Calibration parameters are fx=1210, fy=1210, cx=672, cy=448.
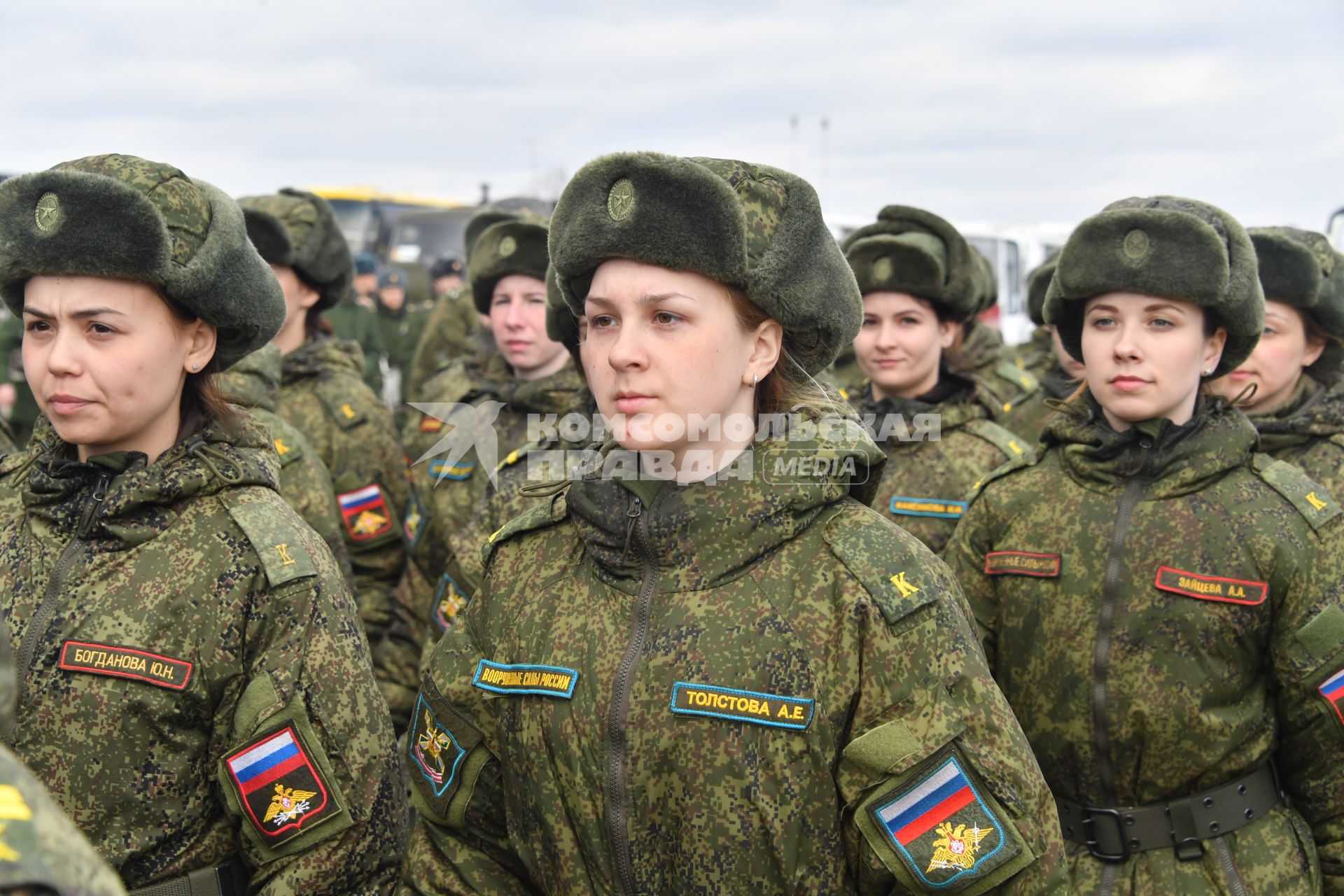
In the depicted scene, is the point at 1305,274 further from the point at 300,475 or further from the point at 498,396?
the point at 300,475

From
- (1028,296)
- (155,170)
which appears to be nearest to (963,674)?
(155,170)

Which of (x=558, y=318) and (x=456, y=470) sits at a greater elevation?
(x=558, y=318)

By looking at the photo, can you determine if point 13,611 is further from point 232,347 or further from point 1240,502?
point 1240,502

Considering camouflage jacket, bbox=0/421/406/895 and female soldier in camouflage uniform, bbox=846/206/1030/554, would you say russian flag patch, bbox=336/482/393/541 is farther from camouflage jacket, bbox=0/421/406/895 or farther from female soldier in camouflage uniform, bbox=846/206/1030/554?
camouflage jacket, bbox=0/421/406/895

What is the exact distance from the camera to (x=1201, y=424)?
350 cm

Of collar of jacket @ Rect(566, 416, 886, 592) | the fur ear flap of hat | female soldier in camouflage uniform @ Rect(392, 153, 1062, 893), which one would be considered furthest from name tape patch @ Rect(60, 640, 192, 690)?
the fur ear flap of hat

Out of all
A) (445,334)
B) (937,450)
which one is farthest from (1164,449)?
(445,334)

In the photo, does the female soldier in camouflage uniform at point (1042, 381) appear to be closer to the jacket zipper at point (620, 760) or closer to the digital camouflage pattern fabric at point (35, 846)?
the jacket zipper at point (620, 760)

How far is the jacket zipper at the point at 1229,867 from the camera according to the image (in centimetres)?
324

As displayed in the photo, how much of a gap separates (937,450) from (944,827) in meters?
3.24

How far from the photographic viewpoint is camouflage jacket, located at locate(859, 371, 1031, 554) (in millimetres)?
5117

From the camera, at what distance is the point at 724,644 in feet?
7.63

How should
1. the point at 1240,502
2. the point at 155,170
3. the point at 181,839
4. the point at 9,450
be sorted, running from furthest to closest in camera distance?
the point at 9,450 < the point at 1240,502 < the point at 155,170 < the point at 181,839

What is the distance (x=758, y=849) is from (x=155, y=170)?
1.95 m
